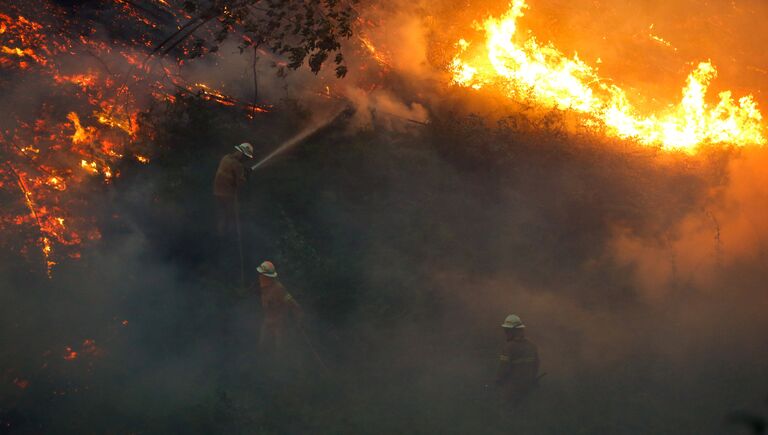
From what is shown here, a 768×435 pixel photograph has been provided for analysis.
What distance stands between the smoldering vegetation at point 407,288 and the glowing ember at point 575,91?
799mm

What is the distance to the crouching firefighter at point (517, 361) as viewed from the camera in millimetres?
8383

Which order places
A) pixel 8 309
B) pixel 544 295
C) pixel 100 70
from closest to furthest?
Answer: pixel 8 309
pixel 100 70
pixel 544 295

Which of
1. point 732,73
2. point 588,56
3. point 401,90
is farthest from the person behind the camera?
point 732,73

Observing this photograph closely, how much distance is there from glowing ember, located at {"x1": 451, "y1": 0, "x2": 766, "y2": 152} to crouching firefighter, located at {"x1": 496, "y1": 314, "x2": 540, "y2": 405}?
7.97 m

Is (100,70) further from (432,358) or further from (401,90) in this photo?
(432,358)

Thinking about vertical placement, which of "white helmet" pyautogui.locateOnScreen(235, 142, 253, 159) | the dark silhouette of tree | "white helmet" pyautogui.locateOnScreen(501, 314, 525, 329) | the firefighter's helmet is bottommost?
the firefighter's helmet

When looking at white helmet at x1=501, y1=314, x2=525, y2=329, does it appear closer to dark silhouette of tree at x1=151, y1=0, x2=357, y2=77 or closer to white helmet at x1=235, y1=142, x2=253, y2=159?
white helmet at x1=235, y1=142, x2=253, y2=159

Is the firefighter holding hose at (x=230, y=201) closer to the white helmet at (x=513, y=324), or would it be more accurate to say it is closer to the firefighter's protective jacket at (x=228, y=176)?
the firefighter's protective jacket at (x=228, y=176)

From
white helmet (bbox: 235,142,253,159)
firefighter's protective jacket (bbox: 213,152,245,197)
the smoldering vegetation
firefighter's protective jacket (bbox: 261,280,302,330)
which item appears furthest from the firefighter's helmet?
white helmet (bbox: 235,142,253,159)

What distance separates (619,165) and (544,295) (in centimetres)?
456

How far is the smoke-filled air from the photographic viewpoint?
331 inches

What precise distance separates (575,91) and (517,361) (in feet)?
31.5

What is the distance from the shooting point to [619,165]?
14.3 metres

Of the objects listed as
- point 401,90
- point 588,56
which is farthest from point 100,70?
point 588,56
